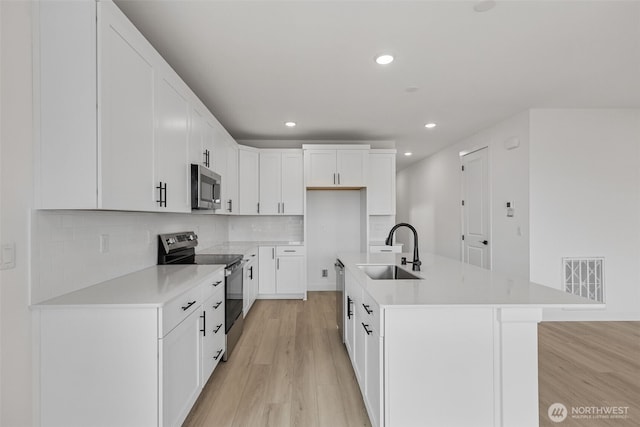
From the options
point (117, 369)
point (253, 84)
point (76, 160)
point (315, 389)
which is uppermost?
point (253, 84)

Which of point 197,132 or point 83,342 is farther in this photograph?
point 197,132

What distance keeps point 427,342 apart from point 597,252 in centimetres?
368

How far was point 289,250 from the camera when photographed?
4523mm

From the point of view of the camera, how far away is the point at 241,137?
4.98m

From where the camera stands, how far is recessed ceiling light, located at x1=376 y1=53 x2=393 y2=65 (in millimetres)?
2390

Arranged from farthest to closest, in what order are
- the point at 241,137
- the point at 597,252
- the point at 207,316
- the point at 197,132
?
the point at 241,137, the point at 597,252, the point at 197,132, the point at 207,316

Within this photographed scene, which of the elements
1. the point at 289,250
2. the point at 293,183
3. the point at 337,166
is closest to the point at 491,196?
the point at 337,166

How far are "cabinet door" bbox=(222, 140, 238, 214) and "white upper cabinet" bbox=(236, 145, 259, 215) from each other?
11 cm

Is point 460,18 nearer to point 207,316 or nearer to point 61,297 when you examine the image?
point 207,316

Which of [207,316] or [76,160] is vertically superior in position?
[76,160]

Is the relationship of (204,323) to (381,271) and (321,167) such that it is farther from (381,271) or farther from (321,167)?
(321,167)

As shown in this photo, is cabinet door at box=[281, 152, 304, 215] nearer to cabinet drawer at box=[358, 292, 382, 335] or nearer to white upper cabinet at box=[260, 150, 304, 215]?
white upper cabinet at box=[260, 150, 304, 215]

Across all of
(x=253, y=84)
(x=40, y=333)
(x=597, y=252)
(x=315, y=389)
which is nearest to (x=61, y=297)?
(x=40, y=333)

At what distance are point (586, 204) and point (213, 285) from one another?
14.4 ft
